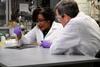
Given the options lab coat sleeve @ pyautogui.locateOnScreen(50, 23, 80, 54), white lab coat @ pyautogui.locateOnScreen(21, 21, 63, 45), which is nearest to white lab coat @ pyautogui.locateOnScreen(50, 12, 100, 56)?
lab coat sleeve @ pyautogui.locateOnScreen(50, 23, 80, 54)

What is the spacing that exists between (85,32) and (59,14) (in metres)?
0.39

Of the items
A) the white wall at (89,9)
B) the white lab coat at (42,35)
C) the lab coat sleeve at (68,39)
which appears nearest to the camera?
the lab coat sleeve at (68,39)

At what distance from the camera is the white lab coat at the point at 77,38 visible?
2.35 metres

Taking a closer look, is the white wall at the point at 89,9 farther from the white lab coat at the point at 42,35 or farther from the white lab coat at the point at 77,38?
the white lab coat at the point at 77,38

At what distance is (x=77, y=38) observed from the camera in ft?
7.72

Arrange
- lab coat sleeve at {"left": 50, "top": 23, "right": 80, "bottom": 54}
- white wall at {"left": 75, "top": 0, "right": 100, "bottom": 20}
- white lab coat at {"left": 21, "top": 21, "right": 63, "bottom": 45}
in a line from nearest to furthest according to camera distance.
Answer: lab coat sleeve at {"left": 50, "top": 23, "right": 80, "bottom": 54} → white lab coat at {"left": 21, "top": 21, "right": 63, "bottom": 45} → white wall at {"left": 75, "top": 0, "right": 100, "bottom": 20}

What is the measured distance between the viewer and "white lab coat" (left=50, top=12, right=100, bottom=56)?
7.71 ft

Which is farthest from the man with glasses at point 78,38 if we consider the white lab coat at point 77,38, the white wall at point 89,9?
the white wall at point 89,9

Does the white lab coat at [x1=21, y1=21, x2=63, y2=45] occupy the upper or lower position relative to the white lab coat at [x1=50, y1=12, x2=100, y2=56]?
lower

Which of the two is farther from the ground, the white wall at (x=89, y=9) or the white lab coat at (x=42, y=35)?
the white wall at (x=89, y=9)

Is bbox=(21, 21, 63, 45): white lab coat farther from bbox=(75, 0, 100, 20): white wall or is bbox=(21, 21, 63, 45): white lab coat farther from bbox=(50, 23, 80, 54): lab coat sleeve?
bbox=(75, 0, 100, 20): white wall

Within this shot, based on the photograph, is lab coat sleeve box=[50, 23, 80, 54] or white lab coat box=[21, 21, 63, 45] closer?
lab coat sleeve box=[50, 23, 80, 54]

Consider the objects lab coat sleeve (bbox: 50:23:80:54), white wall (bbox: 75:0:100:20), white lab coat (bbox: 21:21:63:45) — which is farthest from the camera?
white wall (bbox: 75:0:100:20)

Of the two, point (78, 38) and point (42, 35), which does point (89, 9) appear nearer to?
point (42, 35)
